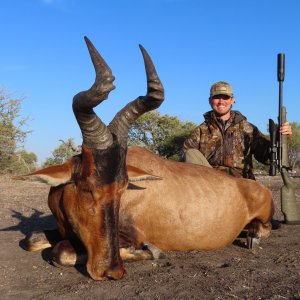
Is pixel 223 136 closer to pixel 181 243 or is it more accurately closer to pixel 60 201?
pixel 181 243

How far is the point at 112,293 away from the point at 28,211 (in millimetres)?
6260

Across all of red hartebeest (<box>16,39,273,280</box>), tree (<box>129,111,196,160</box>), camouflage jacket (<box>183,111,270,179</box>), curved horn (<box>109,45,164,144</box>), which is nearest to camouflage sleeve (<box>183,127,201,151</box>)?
camouflage jacket (<box>183,111,270,179</box>)

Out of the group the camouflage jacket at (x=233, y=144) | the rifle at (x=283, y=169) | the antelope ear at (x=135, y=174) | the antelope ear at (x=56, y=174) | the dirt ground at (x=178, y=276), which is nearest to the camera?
the dirt ground at (x=178, y=276)

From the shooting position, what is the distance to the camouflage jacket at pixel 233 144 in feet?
26.3

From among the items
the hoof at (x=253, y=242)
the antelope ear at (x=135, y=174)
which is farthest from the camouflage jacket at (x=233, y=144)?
the antelope ear at (x=135, y=174)

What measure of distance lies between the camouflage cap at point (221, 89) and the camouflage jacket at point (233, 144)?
39 cm

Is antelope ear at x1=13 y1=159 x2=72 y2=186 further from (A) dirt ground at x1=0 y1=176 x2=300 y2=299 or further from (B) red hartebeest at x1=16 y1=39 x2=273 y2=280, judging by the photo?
(A) dirt ground at x1=0 y1=176 x2=300 y2=299

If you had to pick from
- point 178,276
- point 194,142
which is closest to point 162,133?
point 194,142

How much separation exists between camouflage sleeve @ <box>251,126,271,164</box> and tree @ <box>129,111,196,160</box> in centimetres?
1696

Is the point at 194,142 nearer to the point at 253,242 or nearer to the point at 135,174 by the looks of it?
the point at 253,242

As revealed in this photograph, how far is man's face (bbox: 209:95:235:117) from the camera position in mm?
8086

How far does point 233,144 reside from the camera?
8000 millimetres

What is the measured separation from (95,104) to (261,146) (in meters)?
4.39

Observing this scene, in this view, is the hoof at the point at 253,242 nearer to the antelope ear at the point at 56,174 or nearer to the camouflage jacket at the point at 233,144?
the camouflage jacket at the point at 233,144
